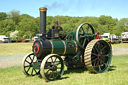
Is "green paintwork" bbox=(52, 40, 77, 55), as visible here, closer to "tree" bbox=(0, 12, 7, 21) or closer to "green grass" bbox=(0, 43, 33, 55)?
"green grass" bbox=(0, 43, 33, 55)

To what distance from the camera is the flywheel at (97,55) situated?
676 cm

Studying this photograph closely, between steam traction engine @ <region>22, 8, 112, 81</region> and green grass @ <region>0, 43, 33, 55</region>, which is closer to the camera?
steam traction engine @ <region>22, 8, 112, 81</region>

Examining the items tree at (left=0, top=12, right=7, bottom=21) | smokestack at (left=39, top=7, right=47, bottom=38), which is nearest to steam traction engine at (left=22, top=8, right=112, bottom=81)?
smokestack at (left=39, top=7, right=47, bottom=38)

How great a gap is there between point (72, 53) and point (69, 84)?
186 centimetres

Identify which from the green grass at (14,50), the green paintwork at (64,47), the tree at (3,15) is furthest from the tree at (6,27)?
the green paintwork at (64,47)

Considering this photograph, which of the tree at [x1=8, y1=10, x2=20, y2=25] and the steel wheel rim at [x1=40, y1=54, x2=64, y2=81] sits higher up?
the tree at [x1=8, y1=10, x2=20, y2=25]

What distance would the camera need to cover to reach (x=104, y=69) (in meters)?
7.46

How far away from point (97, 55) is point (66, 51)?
130 centimetres

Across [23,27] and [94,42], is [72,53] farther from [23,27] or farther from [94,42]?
[23,27]

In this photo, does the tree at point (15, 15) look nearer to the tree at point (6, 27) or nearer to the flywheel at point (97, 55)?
the tree at point (6, 27)

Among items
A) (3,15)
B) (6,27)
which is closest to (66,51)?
(6,27)

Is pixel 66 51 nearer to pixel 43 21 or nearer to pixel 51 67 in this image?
pixel 51 67

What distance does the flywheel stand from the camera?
266 inches

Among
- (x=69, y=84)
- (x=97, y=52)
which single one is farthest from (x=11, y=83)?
(x=97, y=52)
